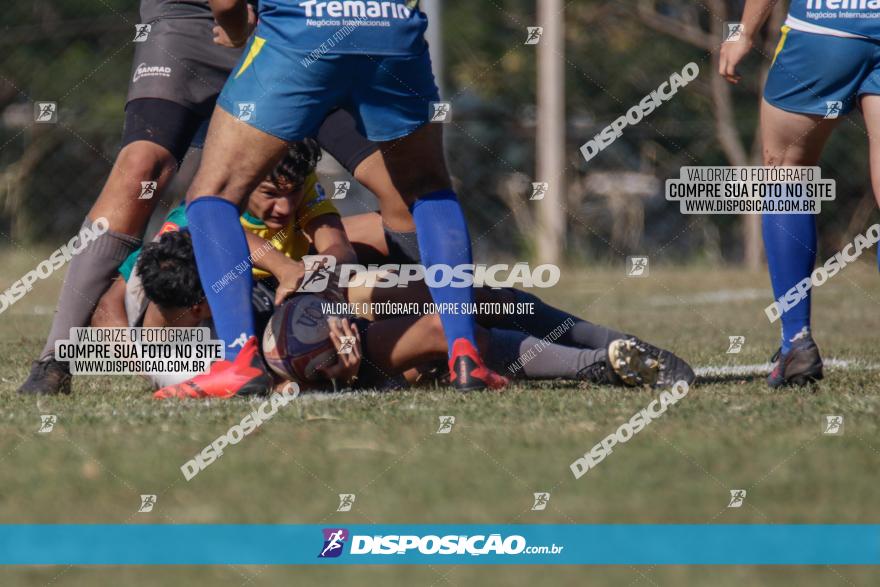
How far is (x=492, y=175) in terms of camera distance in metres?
13.3

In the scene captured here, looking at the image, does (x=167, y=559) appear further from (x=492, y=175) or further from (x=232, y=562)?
(x=492, y=175)

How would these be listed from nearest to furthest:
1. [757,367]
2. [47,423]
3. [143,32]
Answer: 1. [47,423]
2. [143,32]
3. [757,367]

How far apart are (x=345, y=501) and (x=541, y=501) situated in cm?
43

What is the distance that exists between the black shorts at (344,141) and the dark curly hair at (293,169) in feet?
0.33

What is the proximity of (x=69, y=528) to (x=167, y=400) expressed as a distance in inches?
64.1

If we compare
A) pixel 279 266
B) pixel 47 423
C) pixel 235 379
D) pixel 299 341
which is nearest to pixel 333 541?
pixel 47 423

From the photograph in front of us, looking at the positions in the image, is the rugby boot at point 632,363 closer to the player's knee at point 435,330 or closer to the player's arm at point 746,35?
the player's knee at point 435,330

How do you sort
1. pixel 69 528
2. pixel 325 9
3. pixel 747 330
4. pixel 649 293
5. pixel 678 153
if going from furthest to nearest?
pixel 678 153 → pixel 649 293 → pixel 747 330 → pixel 325 9 → pixel 69 528

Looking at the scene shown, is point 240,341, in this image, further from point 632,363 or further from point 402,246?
point 632,363

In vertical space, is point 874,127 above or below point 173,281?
above

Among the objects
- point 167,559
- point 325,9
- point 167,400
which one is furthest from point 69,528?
point 325,9

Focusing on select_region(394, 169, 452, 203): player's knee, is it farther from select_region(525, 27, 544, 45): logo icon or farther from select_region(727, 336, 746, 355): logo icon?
select_region(525, 27, 544, 45): logo icon

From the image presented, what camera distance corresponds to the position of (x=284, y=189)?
5133mm

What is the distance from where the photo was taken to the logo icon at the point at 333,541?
2.77 metres
